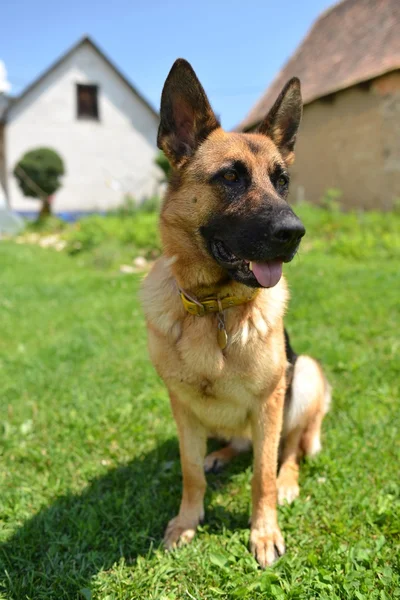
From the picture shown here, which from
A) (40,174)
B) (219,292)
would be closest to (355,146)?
(40,174)

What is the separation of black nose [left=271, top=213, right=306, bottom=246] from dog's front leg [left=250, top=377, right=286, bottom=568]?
78 cm

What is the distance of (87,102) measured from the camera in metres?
20.6

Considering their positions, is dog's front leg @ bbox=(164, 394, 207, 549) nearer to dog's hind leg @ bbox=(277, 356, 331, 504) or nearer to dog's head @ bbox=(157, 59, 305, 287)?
dog's hind leg @ bbox=(277, 356, 331, 504)

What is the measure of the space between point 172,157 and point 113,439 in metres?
2.00

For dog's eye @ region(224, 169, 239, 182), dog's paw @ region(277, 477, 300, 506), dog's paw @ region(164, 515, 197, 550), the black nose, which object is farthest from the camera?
dog's paw @ region(277, 477, 300, 506)

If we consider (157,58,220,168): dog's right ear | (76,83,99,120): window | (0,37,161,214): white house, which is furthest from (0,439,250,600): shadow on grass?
(76,83,99,120): window

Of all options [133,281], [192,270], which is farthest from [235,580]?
[133,281]

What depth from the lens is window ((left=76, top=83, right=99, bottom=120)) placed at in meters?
20.5

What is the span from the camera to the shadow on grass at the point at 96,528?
2.09 meters

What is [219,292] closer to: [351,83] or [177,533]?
[177,533]

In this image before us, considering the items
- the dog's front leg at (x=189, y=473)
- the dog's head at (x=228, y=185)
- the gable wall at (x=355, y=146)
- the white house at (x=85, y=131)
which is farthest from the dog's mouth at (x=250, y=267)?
the white house at (x=85, y=131)

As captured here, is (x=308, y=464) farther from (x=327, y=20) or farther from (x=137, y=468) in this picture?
(x=327, y=20)

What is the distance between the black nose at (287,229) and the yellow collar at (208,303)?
44cm

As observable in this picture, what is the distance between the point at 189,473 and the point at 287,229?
143 centimetres
